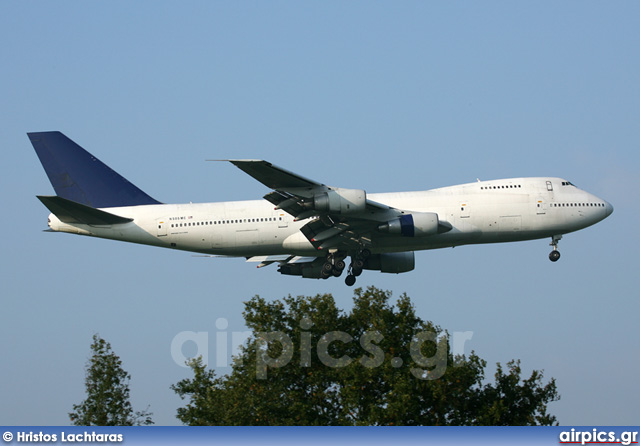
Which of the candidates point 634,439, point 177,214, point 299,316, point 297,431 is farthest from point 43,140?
point 634,439

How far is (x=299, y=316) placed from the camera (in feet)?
189

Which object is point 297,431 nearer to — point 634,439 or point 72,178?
point 634,439

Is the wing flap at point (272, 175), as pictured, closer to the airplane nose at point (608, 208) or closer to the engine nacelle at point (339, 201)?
the engine nacelle at point (339, 201)

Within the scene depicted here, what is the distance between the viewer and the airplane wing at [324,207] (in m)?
45.5

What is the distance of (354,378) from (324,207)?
33.6 ft

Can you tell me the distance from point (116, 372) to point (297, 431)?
21.6 meters

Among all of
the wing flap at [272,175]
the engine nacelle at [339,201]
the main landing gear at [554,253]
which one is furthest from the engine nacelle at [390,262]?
the wing flap at [272,175]

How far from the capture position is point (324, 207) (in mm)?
46500

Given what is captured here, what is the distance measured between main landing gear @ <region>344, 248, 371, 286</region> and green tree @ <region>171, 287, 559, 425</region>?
393 centimetres

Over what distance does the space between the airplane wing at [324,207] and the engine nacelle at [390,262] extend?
3205 mm

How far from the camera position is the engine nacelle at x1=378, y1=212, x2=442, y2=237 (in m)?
48.7

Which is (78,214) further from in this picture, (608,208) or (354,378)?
(608,208)

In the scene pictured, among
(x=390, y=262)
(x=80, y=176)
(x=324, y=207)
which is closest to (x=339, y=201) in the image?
(x=324, y=207)

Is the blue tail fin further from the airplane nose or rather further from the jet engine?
the airplane nose
